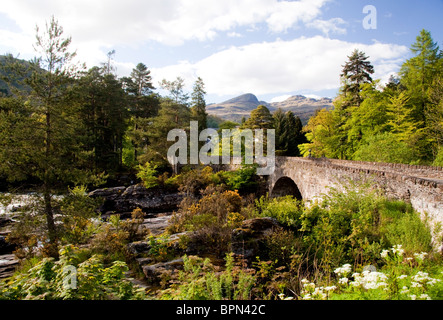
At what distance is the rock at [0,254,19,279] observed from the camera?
26.7 feet

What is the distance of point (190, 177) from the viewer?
20703 mm

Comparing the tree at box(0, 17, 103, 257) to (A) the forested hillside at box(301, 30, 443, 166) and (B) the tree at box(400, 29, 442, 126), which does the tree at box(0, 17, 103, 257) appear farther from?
(B) the tree at box(400, 29, 442, 126)

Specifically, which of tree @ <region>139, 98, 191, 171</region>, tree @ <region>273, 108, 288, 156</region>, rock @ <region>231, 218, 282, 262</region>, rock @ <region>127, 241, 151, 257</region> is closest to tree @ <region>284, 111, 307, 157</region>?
tree @ <region>273, 108, 288, 156</region>

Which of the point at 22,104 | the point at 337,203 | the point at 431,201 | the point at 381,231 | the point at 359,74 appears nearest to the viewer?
the point at 431,201

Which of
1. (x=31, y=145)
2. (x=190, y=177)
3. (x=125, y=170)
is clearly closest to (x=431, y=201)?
(x=31, y=145)

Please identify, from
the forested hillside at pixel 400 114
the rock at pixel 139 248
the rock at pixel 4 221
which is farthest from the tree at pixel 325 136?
the rock at pixel 4 221

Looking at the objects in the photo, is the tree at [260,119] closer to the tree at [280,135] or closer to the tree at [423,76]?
the tree at [280,135]

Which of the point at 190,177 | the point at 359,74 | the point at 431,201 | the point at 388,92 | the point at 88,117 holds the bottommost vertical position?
the point at 190,177

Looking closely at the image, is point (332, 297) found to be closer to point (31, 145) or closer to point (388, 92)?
point (31, 145)

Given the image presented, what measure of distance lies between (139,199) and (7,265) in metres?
10.8

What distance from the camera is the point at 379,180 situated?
7.30 m
